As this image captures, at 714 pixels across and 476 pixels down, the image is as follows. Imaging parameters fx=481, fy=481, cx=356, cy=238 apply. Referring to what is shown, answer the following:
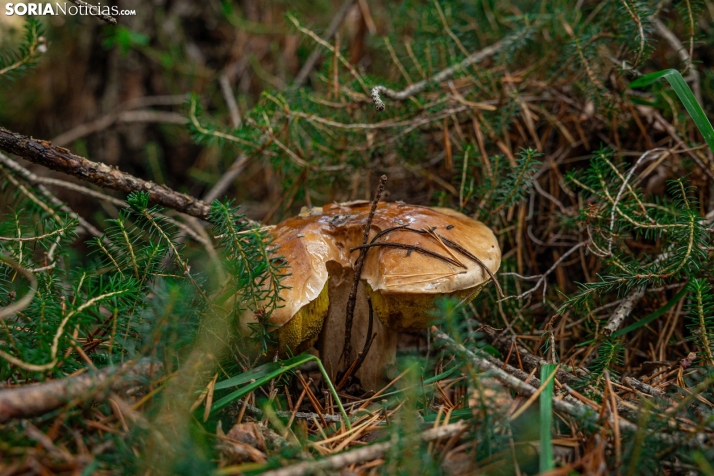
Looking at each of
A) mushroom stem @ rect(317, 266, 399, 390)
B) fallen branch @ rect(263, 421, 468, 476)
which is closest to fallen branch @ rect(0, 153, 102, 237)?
mushroom stem @ rect(317, 266, 399, 390)

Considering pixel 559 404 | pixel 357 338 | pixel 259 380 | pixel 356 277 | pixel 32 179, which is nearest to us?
pixel 559 404

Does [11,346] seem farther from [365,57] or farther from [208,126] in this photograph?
[365,57]

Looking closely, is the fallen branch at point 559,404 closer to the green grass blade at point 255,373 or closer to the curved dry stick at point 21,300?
→ the green grass blade at point 255,373

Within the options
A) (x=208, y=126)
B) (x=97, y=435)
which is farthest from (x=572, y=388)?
(x=208, y=126)

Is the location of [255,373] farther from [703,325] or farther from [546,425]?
[703,325]

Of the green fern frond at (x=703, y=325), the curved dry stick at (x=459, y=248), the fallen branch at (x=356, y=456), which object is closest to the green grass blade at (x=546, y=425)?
the fallen branch at (x=356, y=456)

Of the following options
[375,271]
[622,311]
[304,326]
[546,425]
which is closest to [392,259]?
[375,271]

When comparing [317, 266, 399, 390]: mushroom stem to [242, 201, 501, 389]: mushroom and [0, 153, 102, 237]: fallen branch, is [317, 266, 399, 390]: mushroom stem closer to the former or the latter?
[242, 201, 501, 389]: mushroom
